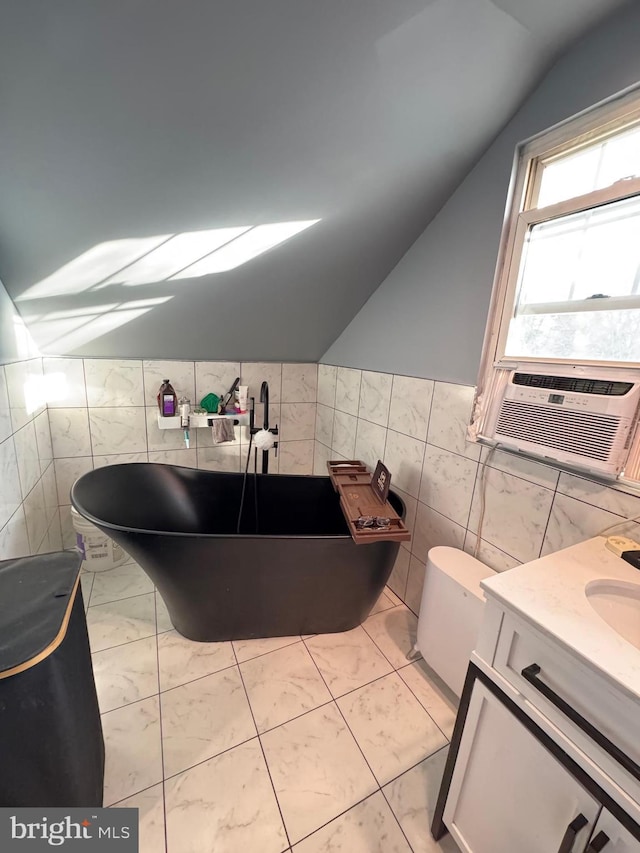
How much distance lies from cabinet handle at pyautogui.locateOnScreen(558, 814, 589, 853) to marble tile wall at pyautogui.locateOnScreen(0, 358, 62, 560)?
6.19 ft

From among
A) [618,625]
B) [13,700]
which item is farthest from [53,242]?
[618,625]

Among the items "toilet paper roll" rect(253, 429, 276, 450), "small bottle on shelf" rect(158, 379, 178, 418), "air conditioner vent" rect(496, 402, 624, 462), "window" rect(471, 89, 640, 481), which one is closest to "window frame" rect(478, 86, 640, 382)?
"window" rect(471, 89, 640, 481)

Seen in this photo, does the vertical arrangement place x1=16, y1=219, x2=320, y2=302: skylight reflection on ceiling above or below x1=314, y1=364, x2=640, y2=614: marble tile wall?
above

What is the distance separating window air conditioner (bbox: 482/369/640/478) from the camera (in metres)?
1.08

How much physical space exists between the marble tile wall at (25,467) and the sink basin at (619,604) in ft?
6.69

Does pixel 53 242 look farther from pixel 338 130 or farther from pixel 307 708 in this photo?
pixel 307 708

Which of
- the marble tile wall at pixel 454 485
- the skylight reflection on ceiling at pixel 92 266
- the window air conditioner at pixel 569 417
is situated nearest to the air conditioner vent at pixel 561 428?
the window air conditioner at pixel 569 417

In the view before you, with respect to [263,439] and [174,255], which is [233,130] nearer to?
[174,255]

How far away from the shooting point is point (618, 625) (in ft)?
3.00

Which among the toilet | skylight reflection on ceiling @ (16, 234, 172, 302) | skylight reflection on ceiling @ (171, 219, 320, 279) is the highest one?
skylight reflection on ceiling @ (171, 219, 320, 279)

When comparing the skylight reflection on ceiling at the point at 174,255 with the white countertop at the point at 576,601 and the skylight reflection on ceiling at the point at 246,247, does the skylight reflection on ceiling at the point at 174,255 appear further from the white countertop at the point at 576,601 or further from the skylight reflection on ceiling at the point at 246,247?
the white countertop at the point at 576,601

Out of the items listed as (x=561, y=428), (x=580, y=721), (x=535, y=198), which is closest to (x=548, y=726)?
(x=580, y=721)

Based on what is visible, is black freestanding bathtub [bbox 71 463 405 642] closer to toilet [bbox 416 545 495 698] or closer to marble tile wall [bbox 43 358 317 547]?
toilet [bbox 416 545 495 698]

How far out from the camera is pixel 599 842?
25.3 inches
